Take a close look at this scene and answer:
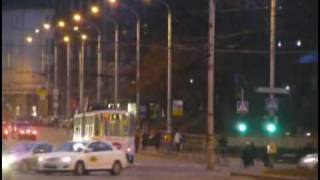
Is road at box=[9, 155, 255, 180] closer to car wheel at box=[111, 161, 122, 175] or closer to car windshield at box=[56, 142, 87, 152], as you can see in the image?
car wheel at box=[111, 161, 122, 175]

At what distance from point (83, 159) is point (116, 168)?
66.5 inches

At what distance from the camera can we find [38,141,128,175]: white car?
40.3 metres

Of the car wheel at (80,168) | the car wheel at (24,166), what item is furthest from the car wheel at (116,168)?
the car wheel at (24,166)

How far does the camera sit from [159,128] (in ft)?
313

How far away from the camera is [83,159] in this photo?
40.4 metres

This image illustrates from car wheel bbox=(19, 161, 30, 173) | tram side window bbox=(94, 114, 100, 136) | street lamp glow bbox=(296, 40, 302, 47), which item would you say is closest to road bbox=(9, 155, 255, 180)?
car wheel bbox=(19, 161, 30, 173)

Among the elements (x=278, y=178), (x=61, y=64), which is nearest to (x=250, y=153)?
(x=278, y=178)

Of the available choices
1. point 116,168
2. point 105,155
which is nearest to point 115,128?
point 116,168

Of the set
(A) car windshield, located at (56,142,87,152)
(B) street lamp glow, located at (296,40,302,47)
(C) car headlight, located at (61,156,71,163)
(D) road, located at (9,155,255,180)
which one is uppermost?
(B) street lamp glow, located at (296,40,302,47)

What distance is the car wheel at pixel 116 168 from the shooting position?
41188 millimetres

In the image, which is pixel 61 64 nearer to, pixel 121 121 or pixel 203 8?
pixel 203 8

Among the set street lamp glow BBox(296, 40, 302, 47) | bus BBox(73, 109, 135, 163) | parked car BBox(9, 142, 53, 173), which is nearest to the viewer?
parked car BBox(9, 142, 53, 173)

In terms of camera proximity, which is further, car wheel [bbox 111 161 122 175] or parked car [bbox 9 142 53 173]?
parked car [bbox 9 142 53 173]

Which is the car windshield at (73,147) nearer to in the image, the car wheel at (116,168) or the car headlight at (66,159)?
the car headlight at (66,159)
